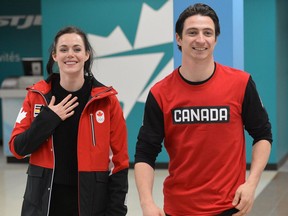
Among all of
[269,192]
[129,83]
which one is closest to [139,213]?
[269,192]

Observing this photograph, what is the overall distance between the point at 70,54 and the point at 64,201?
2.16ft

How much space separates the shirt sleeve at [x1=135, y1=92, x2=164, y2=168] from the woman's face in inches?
18.2

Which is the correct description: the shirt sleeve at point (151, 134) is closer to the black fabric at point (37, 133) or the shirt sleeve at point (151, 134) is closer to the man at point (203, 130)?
the man at point (203, 130)

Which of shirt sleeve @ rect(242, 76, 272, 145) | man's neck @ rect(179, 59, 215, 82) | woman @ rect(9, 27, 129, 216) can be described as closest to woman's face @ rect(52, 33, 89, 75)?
woman @ rect(9, 27, 129, 216)

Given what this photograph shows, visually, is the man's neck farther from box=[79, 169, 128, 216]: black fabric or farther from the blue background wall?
the blue background wall

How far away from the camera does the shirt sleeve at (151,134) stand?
2338 millimetres

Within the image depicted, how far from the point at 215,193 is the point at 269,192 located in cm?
471

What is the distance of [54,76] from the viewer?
9.24 ft

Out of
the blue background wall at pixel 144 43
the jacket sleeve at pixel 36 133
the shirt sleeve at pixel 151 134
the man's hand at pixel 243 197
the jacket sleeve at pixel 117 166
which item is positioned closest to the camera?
the man's hand at pixel 243 197

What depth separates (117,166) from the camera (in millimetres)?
2730

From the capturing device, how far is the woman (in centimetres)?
262

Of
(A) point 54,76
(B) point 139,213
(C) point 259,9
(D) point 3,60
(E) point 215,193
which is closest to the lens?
(E) point 215,193

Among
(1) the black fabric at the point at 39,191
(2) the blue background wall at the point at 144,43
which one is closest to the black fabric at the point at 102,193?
(1) the black fabric at the point at 39,191

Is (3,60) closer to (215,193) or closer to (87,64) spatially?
(87,64)
